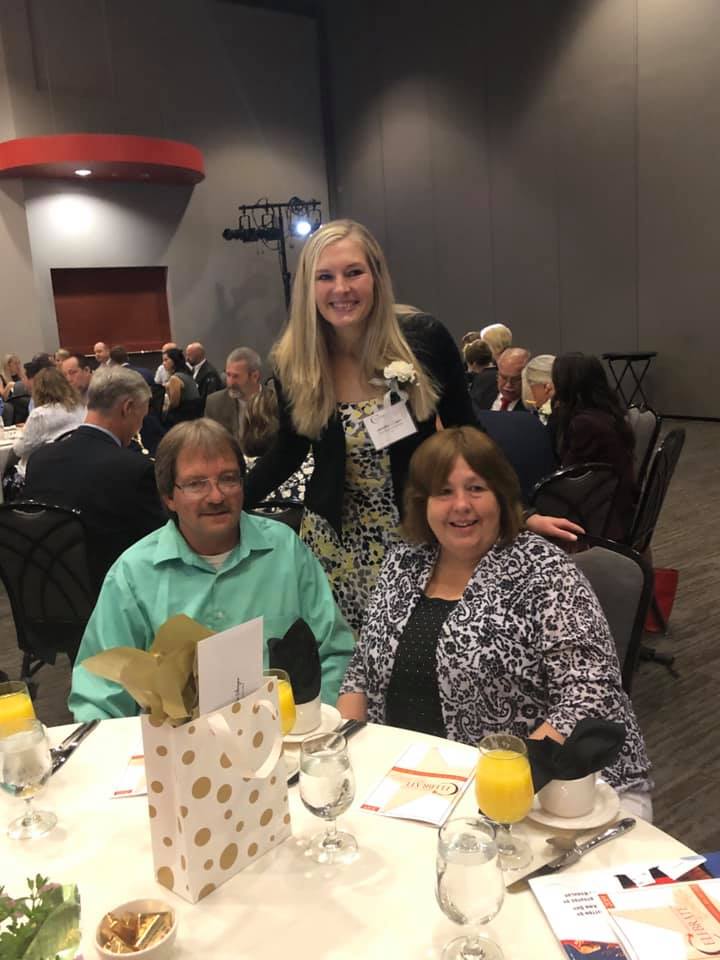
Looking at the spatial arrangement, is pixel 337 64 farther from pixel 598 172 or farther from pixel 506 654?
pixel 506 654

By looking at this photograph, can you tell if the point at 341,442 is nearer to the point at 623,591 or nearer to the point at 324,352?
the point at 324,352

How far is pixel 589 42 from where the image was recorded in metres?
10.4

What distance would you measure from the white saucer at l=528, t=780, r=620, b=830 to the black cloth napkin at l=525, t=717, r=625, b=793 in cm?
5

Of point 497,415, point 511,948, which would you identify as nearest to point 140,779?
point 511,948

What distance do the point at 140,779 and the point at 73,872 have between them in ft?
0.80

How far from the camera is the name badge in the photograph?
2.26m

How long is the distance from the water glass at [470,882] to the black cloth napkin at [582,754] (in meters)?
0.24

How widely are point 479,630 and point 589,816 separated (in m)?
0.55

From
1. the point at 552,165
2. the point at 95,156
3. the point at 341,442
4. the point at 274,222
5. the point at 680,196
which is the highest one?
the point at 95,156

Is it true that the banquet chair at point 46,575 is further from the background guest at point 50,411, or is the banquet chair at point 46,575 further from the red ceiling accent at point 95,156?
the red ceiling accent at point 95,156

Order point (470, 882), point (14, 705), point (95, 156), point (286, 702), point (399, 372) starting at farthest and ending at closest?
point (95, 156)
point (399, 372)
point (14, 705)
point (286, 702)
point (470, 882)

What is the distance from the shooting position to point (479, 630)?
172 cm

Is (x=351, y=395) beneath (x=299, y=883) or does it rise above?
above

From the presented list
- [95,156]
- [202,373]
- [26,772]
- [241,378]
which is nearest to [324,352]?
[26,772]
